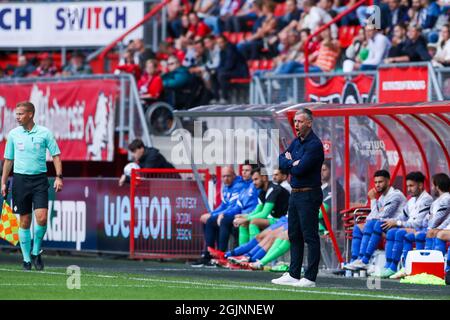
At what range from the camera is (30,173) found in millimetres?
16078

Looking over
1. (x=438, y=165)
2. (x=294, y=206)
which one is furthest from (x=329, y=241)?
(x=294, y=206)

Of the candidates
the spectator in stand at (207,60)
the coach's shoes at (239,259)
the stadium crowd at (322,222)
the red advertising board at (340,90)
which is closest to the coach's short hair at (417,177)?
the stadium crowd at (322,222)

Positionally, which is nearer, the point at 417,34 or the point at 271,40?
the point at 417,34

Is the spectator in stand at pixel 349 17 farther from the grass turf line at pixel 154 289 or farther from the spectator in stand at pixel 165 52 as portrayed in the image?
the grass turf line at pixel 154 289

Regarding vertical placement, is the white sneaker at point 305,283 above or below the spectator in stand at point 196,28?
below

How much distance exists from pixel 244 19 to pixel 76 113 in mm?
5714

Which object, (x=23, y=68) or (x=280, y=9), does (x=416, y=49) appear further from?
(x=23, y=68)

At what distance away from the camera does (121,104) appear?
2362cm

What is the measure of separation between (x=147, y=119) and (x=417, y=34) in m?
5.43

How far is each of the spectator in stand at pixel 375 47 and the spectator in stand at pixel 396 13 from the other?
97cm

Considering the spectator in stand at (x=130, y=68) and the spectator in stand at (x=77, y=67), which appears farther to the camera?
the spectator in stand at (x=77, y=67)

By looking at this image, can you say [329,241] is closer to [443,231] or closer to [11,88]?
[443,231]

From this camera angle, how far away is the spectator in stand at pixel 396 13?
23.8 metres

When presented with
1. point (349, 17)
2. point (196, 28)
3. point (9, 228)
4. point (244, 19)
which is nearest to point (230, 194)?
point (9, 228)
